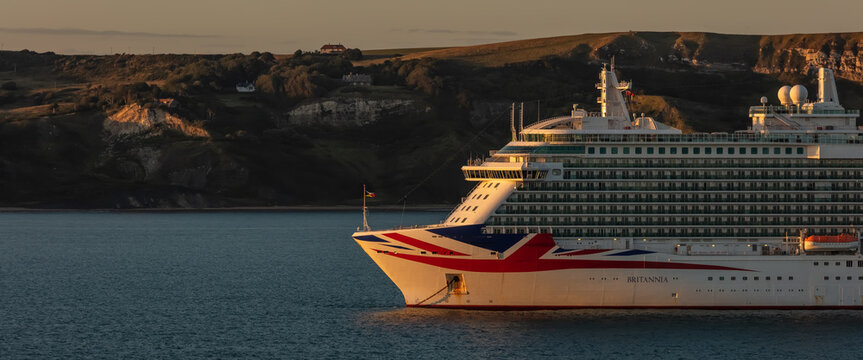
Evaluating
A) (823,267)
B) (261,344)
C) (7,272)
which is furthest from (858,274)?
(7,272)

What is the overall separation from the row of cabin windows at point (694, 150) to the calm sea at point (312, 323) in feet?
26.6

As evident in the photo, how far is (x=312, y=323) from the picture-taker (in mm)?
65562

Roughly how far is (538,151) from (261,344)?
16879 mm

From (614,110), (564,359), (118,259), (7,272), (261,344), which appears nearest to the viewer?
(564,359)

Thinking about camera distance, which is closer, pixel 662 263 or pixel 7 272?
pixel 662 263

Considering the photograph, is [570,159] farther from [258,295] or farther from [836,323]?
[258,295]

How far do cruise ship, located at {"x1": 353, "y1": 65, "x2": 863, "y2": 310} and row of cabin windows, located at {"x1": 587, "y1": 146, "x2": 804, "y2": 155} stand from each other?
0.17 ft

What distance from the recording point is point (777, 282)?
6469 cm

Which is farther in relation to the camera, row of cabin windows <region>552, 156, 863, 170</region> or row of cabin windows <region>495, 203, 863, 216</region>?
row of cabin windows <region>552, 156, 863, 170</region>

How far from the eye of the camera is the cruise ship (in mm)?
63844

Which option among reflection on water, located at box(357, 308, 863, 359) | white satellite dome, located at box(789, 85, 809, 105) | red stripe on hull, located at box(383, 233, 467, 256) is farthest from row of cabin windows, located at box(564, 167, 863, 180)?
red stripe on hull, located at box(383, 233, 467, 256)

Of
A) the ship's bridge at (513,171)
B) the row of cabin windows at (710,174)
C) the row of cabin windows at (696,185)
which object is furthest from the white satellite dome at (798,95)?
the ship's bridge at (513,171)

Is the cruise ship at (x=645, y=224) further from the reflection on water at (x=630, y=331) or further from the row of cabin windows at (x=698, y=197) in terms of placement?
the reflection on water at (x=630, y=331)

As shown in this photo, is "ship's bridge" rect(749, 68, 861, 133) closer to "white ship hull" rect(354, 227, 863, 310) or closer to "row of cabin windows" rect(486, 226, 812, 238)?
"row of cabin windows" rect(486, 226, 812, 238)
